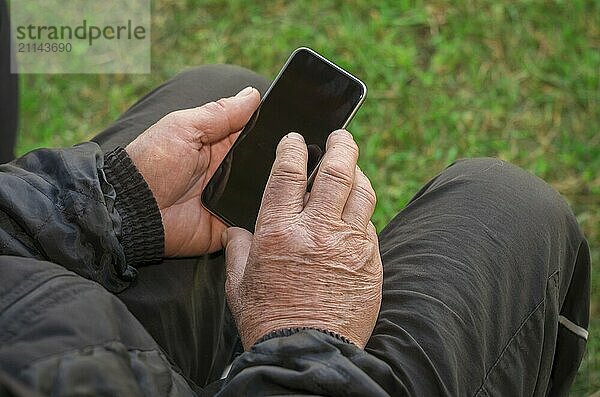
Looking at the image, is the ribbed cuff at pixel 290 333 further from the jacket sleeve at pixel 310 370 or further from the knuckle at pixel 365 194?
the knuckle at pixel 365 194

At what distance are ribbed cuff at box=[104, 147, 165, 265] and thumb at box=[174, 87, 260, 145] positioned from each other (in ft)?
0.34

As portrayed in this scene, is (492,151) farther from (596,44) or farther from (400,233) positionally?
(400,233)

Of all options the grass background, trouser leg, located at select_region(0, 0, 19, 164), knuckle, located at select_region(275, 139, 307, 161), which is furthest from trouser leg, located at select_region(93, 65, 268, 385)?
the grass background

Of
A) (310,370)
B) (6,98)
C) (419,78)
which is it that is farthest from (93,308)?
(419,78)

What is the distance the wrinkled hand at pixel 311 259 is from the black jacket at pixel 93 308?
0.05 m

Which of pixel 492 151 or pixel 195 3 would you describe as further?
pixel 195 3

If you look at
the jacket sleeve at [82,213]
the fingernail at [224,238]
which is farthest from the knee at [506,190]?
the jacket sleeve at [82,213]

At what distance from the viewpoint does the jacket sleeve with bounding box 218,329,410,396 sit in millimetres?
751

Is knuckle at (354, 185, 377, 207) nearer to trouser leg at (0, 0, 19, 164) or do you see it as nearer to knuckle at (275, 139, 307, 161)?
knuckle at (275, 139, 307, 161)

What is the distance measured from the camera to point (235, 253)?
979 millimetres

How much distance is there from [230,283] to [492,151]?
1.06 m

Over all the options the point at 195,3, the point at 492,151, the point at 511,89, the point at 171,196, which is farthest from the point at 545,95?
the point at 171,196

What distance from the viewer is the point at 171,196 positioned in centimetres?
105

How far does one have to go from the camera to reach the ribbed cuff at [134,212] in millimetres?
953
